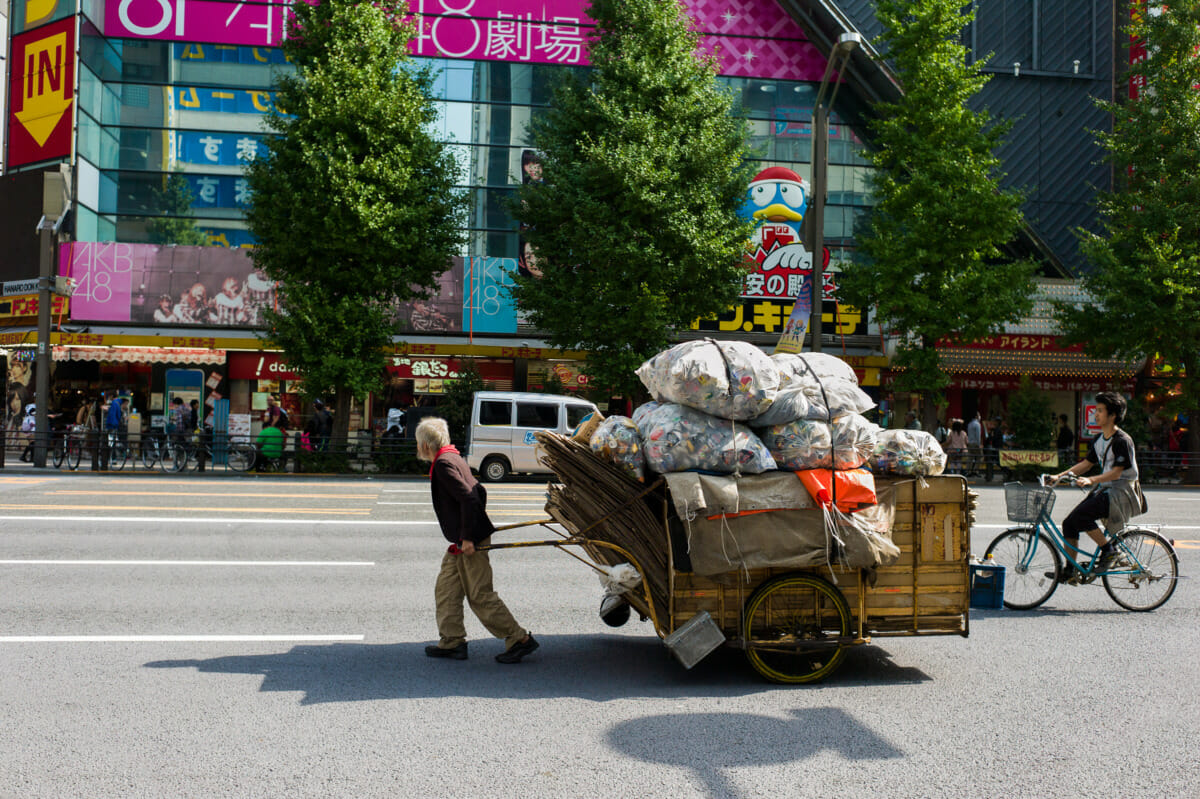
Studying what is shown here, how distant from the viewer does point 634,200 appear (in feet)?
66.4

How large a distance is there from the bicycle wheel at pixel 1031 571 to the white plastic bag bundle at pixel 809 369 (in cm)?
290

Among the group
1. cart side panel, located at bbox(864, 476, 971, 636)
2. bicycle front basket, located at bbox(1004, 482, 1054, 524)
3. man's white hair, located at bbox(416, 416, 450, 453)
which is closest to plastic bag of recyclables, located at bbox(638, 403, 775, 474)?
cart side panel, located at bbox(864, 476, 971, 636)

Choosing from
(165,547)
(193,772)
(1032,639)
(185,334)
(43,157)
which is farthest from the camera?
(43,157)

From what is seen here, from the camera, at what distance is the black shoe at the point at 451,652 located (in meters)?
6.02

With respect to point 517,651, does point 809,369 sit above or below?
above

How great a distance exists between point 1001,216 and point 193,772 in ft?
75.1

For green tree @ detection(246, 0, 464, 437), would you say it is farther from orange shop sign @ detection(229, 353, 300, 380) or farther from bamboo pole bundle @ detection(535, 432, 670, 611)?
bamboo pole bundle @ detection(535, 432, 670, 611)

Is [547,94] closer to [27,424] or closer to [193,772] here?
[27,424]

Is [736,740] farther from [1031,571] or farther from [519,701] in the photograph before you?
[1031,571]

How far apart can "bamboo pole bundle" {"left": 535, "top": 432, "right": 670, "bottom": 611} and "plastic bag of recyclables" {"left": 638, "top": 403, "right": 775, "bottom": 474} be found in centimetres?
27

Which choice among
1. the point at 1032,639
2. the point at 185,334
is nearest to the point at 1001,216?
the point at 1032,639

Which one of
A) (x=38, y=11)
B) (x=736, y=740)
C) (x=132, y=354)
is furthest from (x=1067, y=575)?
(x=38, y=11)

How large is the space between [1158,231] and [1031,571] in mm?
20373

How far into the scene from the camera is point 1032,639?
686cm
